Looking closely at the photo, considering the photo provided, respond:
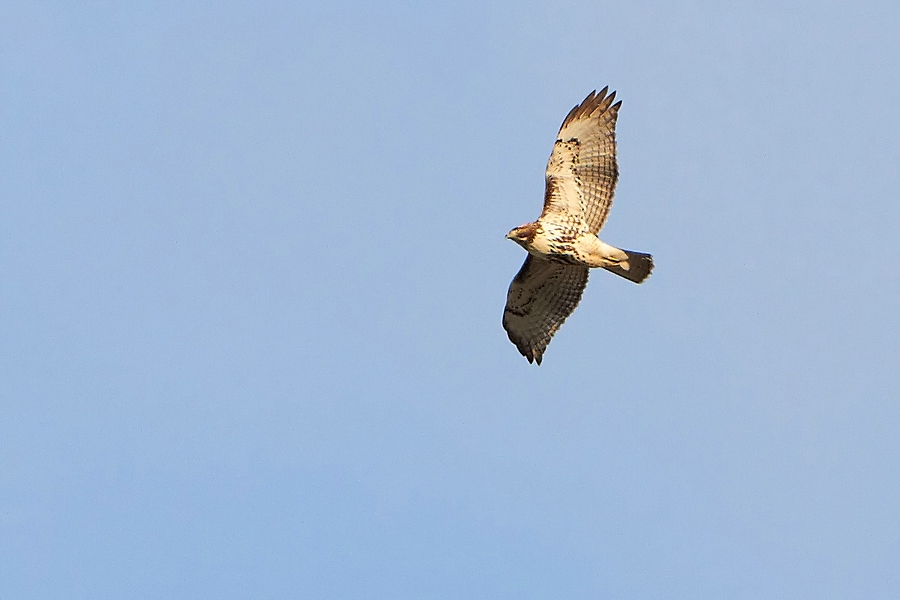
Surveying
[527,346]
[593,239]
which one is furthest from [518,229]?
[527,346]

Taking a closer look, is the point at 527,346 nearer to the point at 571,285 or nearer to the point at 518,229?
the point at 571,285

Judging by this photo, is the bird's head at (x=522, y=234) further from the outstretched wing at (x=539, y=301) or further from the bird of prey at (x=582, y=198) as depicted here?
the outstretched wing at (x=539, y=301)

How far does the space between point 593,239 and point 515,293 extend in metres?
1.94

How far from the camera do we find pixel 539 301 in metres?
21.3

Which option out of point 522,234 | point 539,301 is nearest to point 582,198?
point 522,234

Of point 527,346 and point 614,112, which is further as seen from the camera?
point 527,346

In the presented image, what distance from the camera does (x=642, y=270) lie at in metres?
19.8

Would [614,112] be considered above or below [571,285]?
above

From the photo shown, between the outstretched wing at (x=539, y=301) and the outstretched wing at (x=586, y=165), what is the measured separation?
881mm

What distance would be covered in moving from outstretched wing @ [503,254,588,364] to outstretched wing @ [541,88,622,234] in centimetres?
88

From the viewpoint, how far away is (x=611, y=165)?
19.9 meters

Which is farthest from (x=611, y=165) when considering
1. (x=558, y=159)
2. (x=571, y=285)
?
(x=571, y=285)

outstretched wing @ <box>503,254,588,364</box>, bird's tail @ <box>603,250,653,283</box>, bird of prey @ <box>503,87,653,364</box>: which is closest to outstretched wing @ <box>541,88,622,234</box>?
bird of prey @ <box>503,87,653,364</box>

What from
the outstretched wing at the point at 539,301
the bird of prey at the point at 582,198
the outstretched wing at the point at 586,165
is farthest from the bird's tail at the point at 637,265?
the outstretched wing at the point at 539,301
